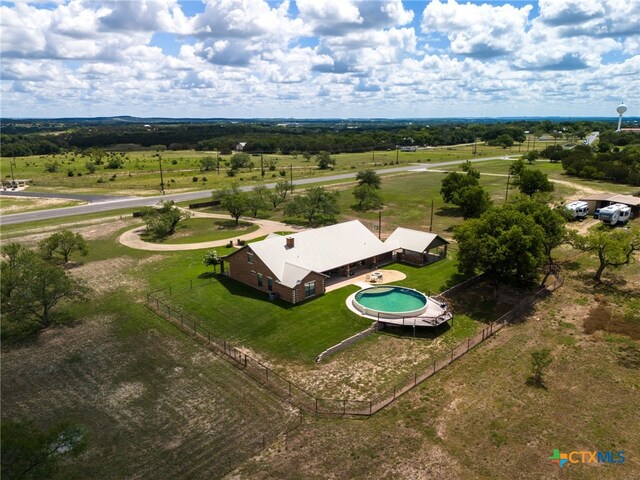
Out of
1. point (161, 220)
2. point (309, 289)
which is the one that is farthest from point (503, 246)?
point (161, 220)

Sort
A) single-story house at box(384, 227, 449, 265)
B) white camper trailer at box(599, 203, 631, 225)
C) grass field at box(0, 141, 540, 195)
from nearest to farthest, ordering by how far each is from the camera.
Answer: single-story house at box(384, 227, 449, 265) → white camper trailer at box(599, 203, 631, 225) → grass field at box(0, 141, 540, 195)

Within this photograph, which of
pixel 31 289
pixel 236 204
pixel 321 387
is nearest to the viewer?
pixel 321 387

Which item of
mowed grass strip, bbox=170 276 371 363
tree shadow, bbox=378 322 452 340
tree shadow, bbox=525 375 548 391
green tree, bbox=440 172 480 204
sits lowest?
tree shadow, bbox=525 375 548 391

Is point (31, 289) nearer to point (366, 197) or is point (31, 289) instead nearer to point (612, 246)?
point (612, 246)

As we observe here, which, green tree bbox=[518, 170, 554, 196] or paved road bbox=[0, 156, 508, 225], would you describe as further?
green tree bbox=[518, 170, 554, 196]

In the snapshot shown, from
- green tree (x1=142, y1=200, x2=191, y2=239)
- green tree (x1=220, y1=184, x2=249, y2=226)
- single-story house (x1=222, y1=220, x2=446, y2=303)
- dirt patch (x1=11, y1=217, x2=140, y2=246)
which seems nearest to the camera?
single-story house (x1=222, y1=220, x2=446, y2=303)

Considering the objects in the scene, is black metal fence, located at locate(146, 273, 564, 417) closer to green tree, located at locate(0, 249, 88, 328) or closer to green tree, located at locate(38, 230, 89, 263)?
green tree, located at locate(0, 249, 88, 328)

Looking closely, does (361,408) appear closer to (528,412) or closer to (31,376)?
(528,412)

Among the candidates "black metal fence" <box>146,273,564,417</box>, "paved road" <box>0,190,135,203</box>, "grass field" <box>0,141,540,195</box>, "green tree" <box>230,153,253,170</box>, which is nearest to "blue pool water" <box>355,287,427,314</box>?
"black metal fence" <box>146,273,564,417</box>
